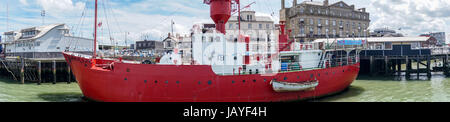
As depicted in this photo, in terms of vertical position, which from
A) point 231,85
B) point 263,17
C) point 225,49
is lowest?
point 231,85

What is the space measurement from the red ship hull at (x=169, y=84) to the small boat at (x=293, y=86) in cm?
38

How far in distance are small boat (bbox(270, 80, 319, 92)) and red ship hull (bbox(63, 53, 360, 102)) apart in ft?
1.23

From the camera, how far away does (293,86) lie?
1273 centimetres

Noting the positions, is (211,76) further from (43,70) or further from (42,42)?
(42,42)

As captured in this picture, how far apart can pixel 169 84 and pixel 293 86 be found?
624cm

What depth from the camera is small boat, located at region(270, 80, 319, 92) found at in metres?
12.3

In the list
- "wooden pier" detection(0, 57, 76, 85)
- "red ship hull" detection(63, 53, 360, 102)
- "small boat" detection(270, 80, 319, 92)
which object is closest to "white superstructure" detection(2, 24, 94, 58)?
"wooden pier" detection(0, 57, 76, 85)

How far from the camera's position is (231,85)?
1180cm

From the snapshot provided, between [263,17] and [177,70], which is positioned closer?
[177,70]

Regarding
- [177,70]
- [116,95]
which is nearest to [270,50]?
→ [177,70]

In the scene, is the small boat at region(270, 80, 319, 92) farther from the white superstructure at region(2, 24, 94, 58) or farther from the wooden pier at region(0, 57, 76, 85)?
the white superstructure at region(2, 24, 94, 58)

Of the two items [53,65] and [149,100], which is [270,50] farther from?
[53,65]

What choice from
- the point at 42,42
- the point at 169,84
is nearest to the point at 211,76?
the point at 169,84

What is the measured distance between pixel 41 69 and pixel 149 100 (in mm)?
18305
